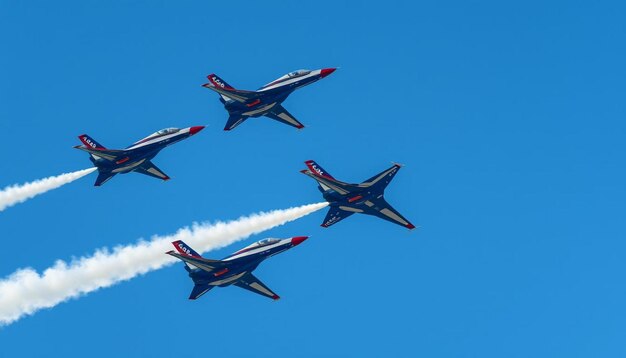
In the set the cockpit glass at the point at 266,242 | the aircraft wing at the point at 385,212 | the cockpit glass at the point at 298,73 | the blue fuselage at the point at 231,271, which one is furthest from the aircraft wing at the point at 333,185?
the cockpit glass at the point at 298,73

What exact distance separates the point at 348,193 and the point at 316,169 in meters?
4.79

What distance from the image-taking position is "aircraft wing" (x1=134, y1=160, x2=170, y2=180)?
5276 inches

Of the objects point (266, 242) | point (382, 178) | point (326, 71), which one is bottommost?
point (266, 242)

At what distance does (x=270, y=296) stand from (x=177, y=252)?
12959 millimetres

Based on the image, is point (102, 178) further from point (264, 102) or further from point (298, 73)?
point (298, 73)

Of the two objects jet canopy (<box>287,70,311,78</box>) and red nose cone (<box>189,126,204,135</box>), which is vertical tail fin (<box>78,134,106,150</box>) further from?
jet canopy (<box>287,70,311,78</box>)

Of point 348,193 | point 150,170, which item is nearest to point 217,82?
point 150,170

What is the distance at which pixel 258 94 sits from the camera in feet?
436

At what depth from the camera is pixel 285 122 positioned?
138 metres

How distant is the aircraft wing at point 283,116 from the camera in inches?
5423

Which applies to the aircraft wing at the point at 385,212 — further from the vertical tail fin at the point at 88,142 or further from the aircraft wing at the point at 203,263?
the vertical tail fin at the point at 88,142

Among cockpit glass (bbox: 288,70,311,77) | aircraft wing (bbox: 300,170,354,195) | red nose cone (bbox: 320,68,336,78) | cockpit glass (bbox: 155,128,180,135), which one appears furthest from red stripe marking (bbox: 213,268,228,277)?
red nose cone (bbox: 320,68,336,78)

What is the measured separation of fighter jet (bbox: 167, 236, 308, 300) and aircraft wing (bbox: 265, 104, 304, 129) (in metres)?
25.2

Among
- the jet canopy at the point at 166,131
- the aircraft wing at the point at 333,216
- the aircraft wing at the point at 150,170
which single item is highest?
the jet canopy at the point at 166,131
